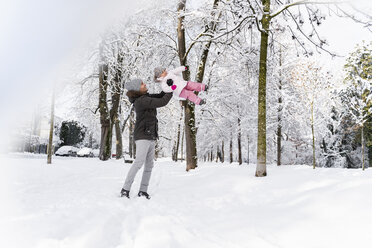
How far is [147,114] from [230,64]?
9486 mm

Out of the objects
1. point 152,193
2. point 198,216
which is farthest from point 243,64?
point 198,216

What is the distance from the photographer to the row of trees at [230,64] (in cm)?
636

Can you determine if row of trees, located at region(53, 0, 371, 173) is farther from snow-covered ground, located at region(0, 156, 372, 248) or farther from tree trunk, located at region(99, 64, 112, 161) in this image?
snow-covered ground, located at region(0, 156, 372, 248)

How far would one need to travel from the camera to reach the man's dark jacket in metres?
4.28

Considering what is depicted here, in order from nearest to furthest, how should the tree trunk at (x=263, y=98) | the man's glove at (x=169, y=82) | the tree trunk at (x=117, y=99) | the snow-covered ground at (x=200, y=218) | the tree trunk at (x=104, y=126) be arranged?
the snow-covered ground at (x=200, y=218) → the man's glove at (x=169, y=82) → the tree trunk at (x=263, y=98) → the tree trunk at (x=104, y=126) → the tree trunk at (x=117, y=99)

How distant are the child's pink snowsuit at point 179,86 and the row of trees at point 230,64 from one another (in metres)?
1.92

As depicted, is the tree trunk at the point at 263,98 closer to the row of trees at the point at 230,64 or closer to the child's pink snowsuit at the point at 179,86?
the row of trees at the point at 230,64

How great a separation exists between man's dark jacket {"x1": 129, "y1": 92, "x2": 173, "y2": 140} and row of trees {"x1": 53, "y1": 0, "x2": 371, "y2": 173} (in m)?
2.60

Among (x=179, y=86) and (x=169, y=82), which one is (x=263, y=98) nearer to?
(x=179, y=86)

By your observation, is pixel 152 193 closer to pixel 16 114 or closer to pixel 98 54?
pixel 16 114

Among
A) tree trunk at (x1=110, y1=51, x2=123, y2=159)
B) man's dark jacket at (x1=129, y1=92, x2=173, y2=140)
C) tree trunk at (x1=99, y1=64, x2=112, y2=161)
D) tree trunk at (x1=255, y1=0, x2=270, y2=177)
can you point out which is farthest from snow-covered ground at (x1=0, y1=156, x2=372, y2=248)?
tree trunk at (x1=110, y1=51, x2=123, y2=159)

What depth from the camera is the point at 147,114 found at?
4395 millimetres

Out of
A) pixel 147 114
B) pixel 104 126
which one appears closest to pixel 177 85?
→ pixel 147 114

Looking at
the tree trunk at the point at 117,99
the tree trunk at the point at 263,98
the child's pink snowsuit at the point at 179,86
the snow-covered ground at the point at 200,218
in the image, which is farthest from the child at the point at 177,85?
the tree trunk at the point at 117,99
